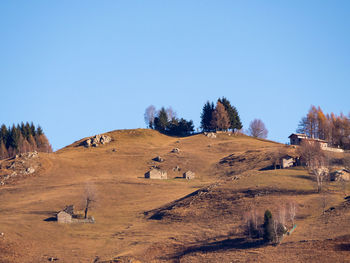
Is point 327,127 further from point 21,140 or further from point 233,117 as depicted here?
point 21,140

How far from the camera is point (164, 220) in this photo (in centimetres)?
8094

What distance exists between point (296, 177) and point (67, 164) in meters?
61.7

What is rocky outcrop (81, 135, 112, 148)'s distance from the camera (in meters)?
159

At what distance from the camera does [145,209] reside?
8925 cm

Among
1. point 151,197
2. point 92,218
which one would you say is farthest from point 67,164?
point 92,218

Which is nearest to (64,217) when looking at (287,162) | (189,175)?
(189,175)

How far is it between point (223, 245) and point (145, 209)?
2633cm

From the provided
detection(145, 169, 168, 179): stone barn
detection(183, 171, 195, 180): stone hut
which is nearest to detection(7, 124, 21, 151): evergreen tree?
detection(145, 169, 168, 179): stone barn

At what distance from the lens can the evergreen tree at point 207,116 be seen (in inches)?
7409

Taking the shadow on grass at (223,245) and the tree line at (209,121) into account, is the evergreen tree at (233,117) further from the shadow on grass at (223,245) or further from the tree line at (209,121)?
the shadow on grass at (223,245)

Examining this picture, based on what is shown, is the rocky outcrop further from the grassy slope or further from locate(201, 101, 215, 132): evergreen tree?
locate(201, 101, 215, 132): evergreen tree

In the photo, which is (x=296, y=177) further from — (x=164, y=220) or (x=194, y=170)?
(x=194, y=170)

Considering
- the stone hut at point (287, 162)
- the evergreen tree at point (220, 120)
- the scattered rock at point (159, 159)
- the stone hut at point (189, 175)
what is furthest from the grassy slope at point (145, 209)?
the evergreen tree at point (220, 120)

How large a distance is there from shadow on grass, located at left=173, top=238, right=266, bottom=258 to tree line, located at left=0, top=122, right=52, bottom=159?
352ft
